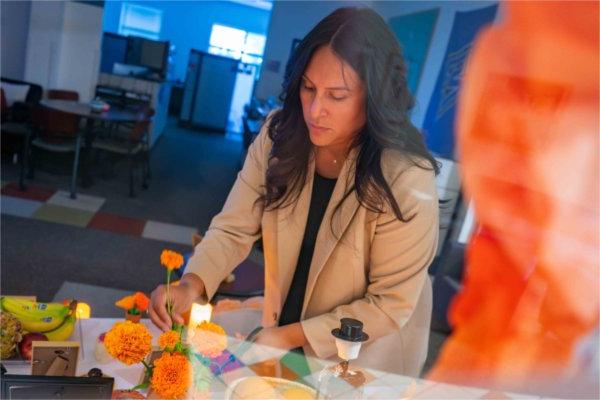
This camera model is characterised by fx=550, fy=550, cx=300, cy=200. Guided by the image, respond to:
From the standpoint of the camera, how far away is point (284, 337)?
1.14 m

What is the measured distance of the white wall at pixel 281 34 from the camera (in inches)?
63.2

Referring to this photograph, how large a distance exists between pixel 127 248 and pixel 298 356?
9.90 ft

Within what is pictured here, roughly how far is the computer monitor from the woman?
19cm

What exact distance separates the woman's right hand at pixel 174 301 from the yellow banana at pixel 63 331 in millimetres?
396

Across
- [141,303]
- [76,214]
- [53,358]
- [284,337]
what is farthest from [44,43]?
[284,337]

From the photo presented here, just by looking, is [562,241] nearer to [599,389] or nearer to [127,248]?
[599,389]

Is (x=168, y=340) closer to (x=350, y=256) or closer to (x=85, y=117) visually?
(x=350, y=256)

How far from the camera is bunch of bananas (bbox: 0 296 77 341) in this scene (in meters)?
1.34

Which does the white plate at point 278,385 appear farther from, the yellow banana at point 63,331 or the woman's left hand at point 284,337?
the yellow banana at point 63,331

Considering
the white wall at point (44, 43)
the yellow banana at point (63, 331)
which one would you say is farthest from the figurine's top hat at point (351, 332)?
the white wall at point (44, 43)

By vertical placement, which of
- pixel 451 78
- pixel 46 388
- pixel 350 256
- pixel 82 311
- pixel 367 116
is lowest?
pixel 82 311

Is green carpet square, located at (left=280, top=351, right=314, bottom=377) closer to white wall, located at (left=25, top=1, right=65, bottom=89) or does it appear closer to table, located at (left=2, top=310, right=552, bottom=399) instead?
table, located at (left=2, top=310, right=552, bottom=399)

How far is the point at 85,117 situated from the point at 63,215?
100 centimetres

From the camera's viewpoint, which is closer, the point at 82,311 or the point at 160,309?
the point at 160,309
